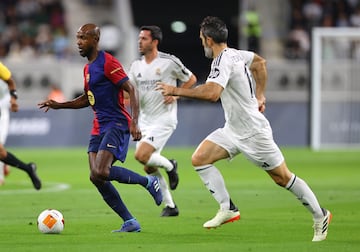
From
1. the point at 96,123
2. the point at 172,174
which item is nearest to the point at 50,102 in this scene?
the point at 96,123

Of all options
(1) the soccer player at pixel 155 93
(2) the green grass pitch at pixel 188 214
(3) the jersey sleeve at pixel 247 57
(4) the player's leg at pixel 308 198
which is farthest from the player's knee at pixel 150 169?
(4) the player's leg at pixel 308 198

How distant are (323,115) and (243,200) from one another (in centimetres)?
1536

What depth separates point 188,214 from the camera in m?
13.4

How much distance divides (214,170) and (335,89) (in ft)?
65.6

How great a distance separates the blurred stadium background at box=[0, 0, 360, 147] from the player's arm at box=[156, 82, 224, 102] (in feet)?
66.7

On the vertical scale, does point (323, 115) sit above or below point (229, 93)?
below

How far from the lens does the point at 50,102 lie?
11.6m

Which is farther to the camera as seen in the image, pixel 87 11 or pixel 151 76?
pixel 87 11

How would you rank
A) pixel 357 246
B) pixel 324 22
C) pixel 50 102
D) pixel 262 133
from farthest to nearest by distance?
pixel 324 22 < pixel 50 102 < pixel 262 133 < pixel 357 246

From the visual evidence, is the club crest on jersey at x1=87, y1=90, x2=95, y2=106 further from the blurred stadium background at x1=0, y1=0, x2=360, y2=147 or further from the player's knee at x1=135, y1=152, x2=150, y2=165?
the blurred stadium background at x1=0, y1=0, x2=360, y2=147

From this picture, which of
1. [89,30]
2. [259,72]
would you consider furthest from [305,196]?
[89,30]

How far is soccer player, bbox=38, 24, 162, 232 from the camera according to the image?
10914 mm

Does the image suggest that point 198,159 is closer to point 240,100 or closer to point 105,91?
point 240,100

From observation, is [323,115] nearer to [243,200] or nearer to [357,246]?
[243,200]
